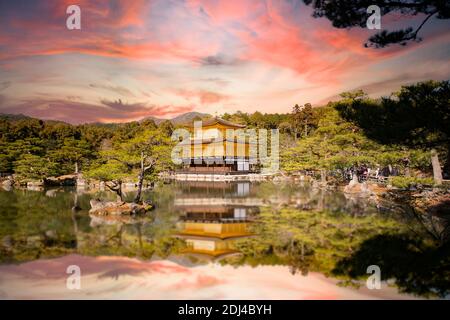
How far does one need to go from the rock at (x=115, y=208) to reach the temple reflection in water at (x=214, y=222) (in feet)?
4.90

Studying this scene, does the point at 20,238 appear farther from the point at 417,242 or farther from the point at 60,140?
the point at 60,140

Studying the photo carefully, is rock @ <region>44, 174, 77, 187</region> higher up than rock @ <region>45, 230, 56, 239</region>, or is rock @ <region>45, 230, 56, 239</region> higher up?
rock @ <region>44, 174, 77, 187</region>

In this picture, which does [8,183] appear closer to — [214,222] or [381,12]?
[214,222]

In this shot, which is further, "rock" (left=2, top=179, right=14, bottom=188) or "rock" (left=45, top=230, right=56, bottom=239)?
"rock" (left=2, top=179, right=14, bottom=188)

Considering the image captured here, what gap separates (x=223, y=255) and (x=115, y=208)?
502 cm

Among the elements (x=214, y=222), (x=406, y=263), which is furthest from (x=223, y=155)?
(x=406, y=263)

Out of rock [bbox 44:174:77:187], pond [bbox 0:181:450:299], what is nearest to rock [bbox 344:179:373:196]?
pond [bbox 0:181:450:299]

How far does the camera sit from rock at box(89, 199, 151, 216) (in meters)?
9.80

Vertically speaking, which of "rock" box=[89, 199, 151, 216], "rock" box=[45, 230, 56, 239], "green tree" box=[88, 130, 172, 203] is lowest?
"rock" box=[45, 230, 56, 239]

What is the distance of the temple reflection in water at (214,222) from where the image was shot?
6.75 metres

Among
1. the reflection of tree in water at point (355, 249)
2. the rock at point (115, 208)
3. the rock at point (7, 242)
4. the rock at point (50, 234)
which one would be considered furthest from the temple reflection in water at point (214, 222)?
the rock at point (7, 242)

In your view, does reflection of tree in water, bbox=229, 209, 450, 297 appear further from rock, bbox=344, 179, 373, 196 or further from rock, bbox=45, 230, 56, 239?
rock, bbox=344, 179, 373, 196

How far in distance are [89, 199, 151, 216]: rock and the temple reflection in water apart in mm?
1494

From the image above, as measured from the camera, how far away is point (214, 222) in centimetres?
888
